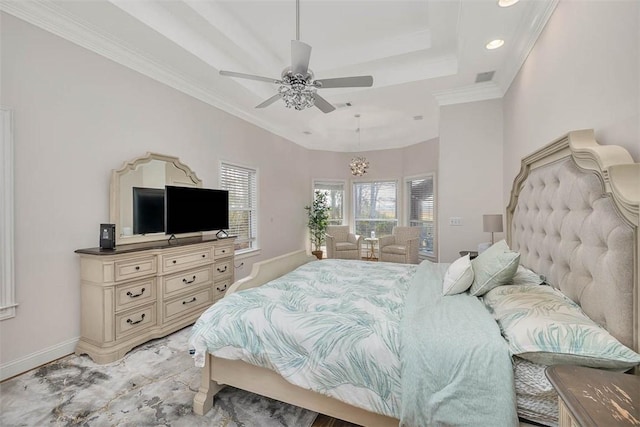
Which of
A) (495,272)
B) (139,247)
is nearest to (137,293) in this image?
(139,247)

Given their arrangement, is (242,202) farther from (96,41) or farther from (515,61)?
(515,61)

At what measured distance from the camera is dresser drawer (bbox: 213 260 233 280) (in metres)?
3.38

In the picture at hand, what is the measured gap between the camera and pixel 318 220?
6.58 metres

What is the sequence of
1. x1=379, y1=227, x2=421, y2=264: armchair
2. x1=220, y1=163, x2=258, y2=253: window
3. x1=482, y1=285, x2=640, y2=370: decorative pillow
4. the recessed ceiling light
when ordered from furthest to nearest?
x1=379, y1=227, x2=421, y2=264: armchair < x1=220, y1=163, x2=258, y2=253: window < the recessed ceiling light < x1=482, y1=285, x2=640, y2=370: decorative pillow

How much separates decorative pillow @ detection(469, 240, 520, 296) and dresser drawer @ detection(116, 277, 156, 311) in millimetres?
2797

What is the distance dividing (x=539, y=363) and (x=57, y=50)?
3936 mm

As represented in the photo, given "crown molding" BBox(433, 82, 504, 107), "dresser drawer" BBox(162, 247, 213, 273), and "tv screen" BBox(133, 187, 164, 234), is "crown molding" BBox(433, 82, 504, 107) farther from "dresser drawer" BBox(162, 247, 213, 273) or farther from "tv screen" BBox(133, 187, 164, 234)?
"tv screen" BBox(133, 187, 164, 234)

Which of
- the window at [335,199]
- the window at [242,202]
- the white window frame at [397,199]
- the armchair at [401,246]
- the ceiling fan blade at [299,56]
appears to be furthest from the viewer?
the window at [335,199]

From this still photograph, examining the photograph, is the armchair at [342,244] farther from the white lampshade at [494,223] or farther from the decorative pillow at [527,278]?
the decorative pillow at [527,278]

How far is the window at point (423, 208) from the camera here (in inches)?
241

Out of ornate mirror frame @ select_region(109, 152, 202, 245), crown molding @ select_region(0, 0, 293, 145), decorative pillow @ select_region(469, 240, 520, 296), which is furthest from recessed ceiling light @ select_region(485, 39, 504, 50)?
ornate mirror frame @ select_region(109, 152, 202, 245)

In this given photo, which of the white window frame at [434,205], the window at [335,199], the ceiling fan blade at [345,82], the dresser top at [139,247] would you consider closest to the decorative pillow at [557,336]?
the ceiling fan blade at [345,82]

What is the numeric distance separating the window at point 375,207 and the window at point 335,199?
0.38m

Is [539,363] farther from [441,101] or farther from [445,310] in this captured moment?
[441,101]
